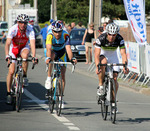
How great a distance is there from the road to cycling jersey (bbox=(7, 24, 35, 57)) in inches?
49.1

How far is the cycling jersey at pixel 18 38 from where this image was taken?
10406 millimetres

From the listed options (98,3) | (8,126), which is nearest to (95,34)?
(98,3)

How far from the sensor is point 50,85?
10.2 m

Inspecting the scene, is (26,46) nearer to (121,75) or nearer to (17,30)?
(17,30)

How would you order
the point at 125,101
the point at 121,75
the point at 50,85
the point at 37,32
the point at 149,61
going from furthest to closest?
the point at 37,32, the point at 121,75, the point at 149,61, the point at 125,101, the point at 50,85

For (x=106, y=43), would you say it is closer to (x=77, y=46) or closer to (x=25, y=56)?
(x=25, y=56)

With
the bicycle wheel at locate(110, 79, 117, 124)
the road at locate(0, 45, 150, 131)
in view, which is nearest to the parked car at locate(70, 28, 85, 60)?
the road at locate(0, 45, 150, 131)

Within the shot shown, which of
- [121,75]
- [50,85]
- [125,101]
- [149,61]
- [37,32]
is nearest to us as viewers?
[50,85]

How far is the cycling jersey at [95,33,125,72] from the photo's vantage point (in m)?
9.55

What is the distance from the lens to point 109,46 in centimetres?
962

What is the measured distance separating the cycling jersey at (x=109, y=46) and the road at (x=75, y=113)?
1.14 metres

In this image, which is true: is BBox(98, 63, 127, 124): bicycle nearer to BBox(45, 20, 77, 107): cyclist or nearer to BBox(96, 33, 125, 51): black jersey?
BBox(96, 33, 125, 51): black jersey

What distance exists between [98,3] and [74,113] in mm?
12417

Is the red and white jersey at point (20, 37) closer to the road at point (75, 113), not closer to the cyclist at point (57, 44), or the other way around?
the cyclist at point (57, 44)
